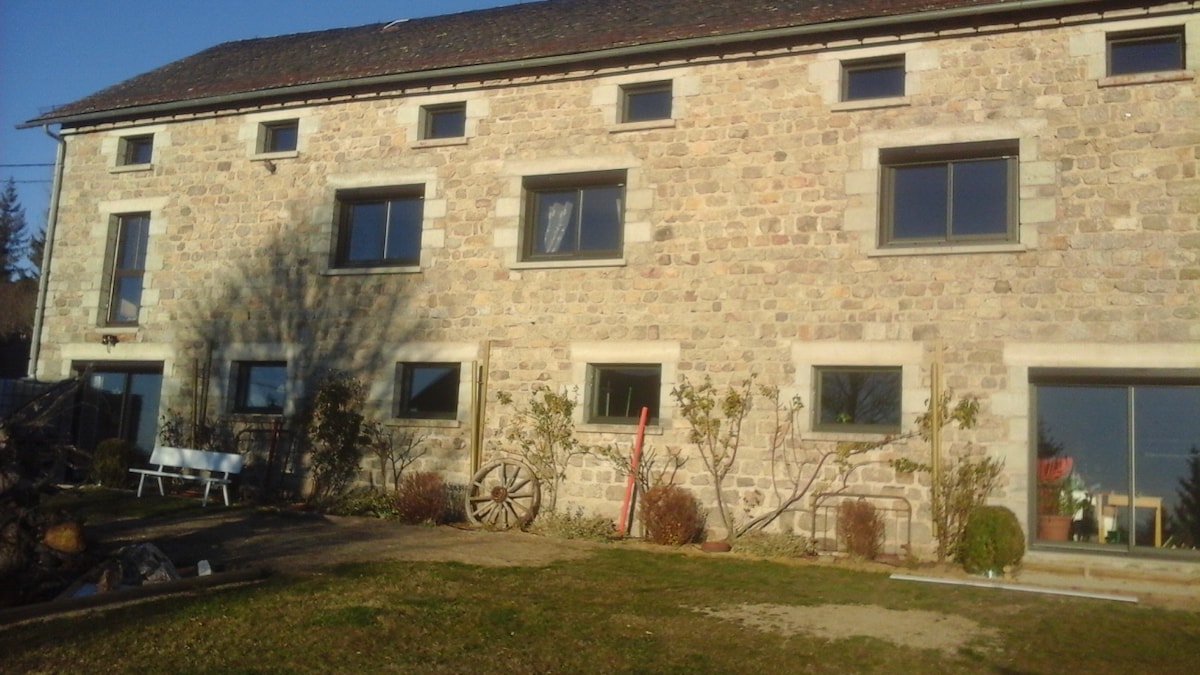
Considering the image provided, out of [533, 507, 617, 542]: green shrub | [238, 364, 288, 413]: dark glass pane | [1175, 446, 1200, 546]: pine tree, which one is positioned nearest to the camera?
[1175, 446, 1200, 546]: pine tree

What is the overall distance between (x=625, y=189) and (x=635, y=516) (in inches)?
158

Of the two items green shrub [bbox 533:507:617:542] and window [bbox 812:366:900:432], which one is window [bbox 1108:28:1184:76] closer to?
window [bbox 812:366:900:432]

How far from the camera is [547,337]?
13.5 m

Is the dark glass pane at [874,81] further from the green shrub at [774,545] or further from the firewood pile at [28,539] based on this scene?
the firewood pile at [28,539]

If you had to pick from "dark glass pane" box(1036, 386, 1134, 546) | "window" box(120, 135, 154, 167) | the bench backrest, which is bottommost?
the bench backrest

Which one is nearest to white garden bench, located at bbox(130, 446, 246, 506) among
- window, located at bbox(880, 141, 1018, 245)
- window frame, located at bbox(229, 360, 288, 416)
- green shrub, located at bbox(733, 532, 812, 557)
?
window frame, located at bbox(229, 360, 288, 416)

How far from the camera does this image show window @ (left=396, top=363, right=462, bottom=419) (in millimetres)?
14164

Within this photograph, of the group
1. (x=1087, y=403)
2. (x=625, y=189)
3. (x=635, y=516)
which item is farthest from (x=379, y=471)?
(x=1087, y=403)

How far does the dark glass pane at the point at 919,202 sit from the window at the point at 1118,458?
203cm

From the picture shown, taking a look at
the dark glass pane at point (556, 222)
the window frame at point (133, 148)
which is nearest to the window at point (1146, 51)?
the dark glass pane at point (556, 222)

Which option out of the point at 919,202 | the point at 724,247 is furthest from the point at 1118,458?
the point at 724,247

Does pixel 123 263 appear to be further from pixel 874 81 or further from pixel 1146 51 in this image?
pixel 1146 51

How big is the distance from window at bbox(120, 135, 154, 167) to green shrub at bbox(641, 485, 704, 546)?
1004 cm

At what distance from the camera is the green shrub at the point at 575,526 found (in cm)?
1241
